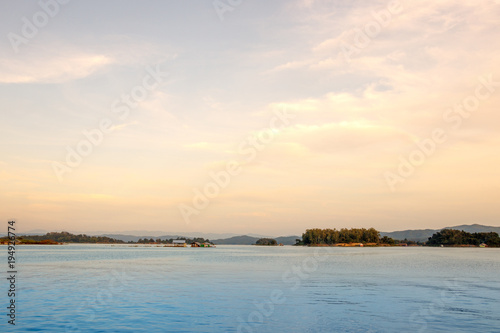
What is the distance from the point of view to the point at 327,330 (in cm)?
2892

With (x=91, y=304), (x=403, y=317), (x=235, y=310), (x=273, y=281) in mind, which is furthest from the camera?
(x=273, y=281)

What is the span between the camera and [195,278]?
6184cm

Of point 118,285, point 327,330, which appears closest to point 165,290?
point 118,285

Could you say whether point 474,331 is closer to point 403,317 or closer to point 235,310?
point 403,317

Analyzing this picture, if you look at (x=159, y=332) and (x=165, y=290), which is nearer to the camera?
(x=159, y=332)

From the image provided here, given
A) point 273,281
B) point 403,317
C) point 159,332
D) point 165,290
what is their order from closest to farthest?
point 159,332, point 403,317, point 165,290, point 273,281

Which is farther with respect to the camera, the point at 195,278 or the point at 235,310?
the point at 195,278

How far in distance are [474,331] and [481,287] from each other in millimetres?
28628

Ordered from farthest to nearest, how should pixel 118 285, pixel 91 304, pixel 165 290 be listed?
pixel 118 285
pixel 165 290
pixel 91 304

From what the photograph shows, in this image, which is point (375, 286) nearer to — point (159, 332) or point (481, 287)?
point (481, 287)

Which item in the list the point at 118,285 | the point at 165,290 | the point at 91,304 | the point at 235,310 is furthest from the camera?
the point at 118,285

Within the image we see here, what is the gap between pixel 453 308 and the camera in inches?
1483

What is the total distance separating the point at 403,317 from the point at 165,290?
27.4 m

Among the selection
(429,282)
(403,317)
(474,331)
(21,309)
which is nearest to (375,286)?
(429,282)
